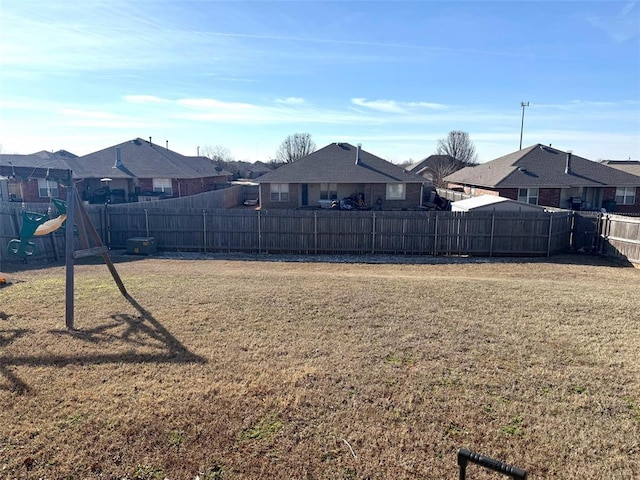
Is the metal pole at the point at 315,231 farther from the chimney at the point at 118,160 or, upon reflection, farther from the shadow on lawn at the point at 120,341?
the chimney at the point at 118,160

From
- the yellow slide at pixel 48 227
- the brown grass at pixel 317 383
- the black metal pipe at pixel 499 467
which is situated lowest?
the brown grass at pixel 317 383

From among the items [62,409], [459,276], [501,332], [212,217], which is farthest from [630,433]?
[212,217]

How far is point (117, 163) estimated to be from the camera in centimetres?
3244

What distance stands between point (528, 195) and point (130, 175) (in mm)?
28204

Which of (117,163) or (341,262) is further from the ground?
(117,163)

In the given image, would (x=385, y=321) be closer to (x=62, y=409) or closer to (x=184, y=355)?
(x=184, y=355)

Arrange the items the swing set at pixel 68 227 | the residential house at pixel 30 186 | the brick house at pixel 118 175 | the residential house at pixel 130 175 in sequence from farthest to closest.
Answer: the residential house at pixel 130 175, the brick house at pixel 118 175, the residential house at pixel 30 186, the swing set at pixel 68 227

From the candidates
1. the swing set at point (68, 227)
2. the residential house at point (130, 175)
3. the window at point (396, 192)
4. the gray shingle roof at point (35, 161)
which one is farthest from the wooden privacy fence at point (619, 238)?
the gray shingle roof at point (35, 161)

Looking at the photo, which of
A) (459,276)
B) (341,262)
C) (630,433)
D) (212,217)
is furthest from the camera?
(212,217)

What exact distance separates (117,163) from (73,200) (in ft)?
83.6

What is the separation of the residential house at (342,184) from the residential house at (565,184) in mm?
5964

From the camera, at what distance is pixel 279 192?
3034 centimetres

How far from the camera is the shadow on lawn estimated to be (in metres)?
6.52

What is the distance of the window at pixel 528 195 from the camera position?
28.5m
